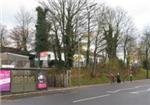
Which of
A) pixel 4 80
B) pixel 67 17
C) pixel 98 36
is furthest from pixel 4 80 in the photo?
pixel 98 36

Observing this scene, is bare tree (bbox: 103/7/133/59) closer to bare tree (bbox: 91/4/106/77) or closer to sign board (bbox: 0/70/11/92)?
bare tree (bbox: 91/4/106/77)

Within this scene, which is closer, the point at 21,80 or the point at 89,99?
the point at 89,99

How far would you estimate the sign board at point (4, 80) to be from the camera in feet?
110

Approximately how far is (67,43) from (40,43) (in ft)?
43.6

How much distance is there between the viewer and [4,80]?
33.9m

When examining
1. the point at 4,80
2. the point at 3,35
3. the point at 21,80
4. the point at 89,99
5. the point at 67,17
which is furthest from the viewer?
the point at 3,35

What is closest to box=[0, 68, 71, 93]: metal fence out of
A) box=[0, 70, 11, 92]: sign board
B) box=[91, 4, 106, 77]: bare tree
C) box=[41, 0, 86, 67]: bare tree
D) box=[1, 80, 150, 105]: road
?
box=[0, 70, 11, 92]: sign board

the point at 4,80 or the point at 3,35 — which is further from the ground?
the point at 3,35

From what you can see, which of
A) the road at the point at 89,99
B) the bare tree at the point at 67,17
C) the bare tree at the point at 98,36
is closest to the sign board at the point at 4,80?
the road at the point at 89,99

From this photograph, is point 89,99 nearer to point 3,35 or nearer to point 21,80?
point 21,80

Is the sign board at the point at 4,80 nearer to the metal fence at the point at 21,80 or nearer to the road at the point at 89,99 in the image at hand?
the metal fence at the point at 21,80

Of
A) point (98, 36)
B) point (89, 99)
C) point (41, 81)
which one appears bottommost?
point (89, 99)

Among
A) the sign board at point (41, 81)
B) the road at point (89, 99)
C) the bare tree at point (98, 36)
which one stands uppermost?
the bare tree at point (98, 36)

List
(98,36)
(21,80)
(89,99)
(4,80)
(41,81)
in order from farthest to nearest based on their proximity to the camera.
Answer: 1. (98,36)
2. (41,81)
3. (21,80)
4. (4,80)
5. (89,99)
